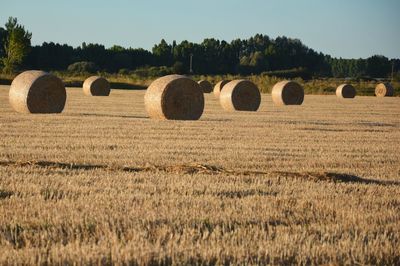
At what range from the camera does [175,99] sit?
61.4ft

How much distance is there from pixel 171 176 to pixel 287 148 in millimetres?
4442

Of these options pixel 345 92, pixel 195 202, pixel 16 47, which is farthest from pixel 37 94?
pixel 16 47

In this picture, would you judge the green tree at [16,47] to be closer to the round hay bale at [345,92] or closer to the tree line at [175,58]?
the tree line at [175,58]

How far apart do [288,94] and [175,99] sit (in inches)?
569

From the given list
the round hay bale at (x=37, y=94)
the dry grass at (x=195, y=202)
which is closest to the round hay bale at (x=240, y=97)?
the round hay bale at (x=37, y=94)

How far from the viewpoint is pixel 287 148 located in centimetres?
1182

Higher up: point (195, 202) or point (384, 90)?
point (384, 90)

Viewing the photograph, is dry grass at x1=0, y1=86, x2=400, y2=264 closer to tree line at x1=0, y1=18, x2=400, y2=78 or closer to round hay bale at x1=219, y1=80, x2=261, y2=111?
round hay bale at x1=219, y1=80, x2=261, y2=111

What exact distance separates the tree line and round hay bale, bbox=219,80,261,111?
1856 inches

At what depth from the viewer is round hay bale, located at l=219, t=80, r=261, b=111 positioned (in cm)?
2495

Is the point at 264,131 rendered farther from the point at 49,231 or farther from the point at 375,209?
the point at 49,231

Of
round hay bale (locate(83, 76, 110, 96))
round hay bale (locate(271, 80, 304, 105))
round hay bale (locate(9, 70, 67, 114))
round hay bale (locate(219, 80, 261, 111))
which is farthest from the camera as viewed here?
round hay bale (locate(83, 76, 110, 96))

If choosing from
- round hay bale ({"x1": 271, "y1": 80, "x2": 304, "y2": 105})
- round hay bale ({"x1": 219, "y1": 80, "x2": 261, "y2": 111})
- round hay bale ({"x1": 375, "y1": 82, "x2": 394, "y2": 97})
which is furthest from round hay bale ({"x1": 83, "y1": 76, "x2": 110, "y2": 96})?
round hay bale ({"x1": 375, "y1": 82, "x2": 394, "y2": 97})

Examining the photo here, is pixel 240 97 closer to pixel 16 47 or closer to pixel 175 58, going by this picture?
pixel 16 47
